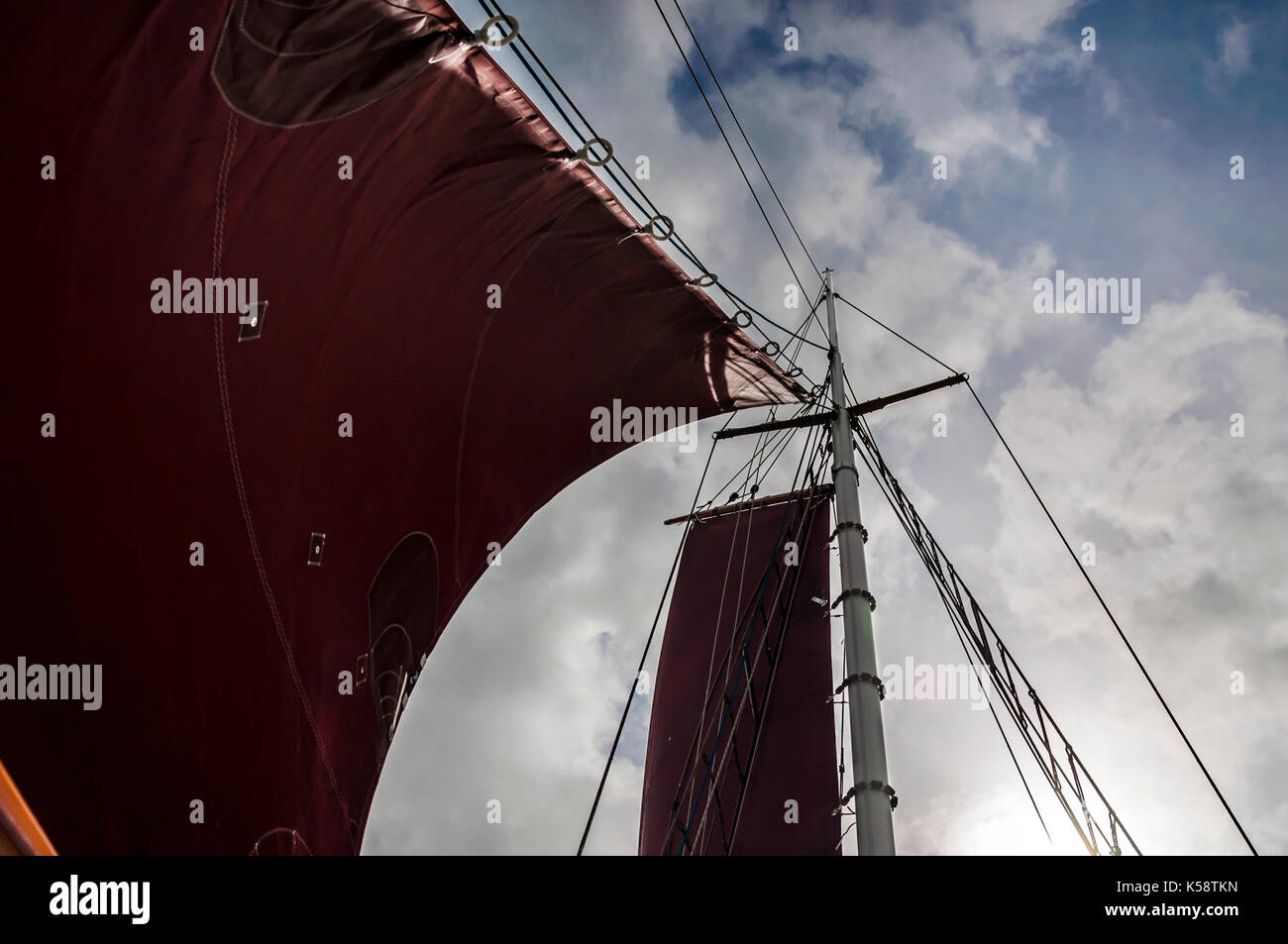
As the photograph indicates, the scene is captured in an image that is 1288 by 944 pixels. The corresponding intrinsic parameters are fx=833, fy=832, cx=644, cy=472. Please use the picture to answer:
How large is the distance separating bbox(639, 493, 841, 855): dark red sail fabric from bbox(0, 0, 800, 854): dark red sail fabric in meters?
4.62

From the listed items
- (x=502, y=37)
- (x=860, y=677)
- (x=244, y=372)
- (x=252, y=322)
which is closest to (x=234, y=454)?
(x=244, y=372)

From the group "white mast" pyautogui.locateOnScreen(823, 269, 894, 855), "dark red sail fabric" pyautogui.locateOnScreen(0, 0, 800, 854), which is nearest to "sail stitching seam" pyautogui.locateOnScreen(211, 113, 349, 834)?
"dark red sail fabric" pyautogui.locateOnScreen(0, 0, 800, 854)

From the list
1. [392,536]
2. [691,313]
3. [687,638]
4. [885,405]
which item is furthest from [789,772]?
[392,536]

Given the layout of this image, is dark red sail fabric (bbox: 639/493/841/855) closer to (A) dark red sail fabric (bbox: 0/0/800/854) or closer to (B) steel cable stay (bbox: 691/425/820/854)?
(B) steel cable stay (bbox: 691/425/820/854)

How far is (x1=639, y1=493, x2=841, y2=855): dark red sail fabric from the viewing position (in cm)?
923

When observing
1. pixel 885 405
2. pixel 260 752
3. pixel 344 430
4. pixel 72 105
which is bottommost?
pixel 260 752

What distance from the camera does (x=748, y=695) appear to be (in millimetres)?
9203

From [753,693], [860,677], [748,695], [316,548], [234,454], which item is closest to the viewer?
[234,454]

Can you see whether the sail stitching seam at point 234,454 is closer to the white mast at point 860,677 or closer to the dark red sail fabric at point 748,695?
the white mast at point 860,677

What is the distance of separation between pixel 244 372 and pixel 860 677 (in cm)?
351

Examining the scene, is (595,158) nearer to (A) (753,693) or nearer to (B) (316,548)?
(B) (316,548)

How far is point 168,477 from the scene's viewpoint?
2.76 metres
